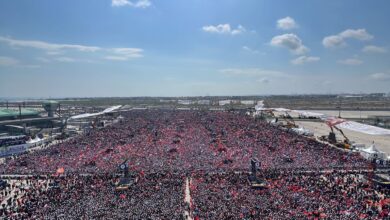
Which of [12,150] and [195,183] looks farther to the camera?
[12,150]

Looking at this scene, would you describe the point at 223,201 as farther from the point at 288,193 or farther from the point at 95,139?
the point at 95,139

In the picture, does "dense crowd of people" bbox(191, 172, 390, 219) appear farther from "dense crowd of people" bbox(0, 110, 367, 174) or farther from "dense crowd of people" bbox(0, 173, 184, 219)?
"dense crowd of people" bbox(0, 110, 367, 174)

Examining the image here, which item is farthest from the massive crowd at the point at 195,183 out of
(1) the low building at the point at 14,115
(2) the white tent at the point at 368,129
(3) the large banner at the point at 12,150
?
(1) the low building at the point at 14,115

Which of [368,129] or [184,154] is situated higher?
[368,129]

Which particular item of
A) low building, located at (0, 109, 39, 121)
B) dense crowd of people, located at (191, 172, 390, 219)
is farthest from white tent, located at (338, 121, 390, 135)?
low building, located at (0, 109, 39, 121)

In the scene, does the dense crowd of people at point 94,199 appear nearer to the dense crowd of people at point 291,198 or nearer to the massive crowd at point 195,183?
the massive crowd at point 195,183

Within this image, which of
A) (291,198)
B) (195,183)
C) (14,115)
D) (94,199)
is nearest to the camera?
(291,198)

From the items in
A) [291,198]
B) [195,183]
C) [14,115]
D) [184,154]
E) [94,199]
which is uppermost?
[14,115]

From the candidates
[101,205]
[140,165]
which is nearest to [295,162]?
[140,165]

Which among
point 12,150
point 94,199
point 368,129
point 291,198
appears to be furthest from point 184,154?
Result: point 12,150

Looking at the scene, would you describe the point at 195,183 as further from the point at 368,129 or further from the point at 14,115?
the point at 14,115
